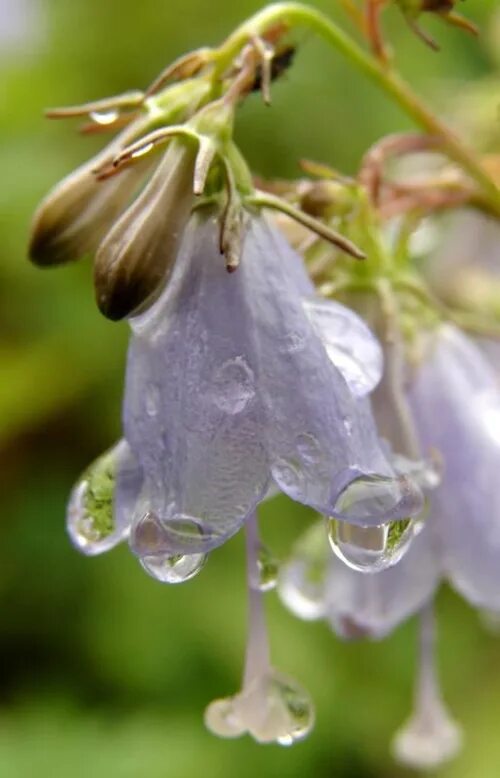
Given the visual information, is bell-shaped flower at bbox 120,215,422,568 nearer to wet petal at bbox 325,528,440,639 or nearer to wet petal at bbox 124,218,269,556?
wet petal at bbox 124,218,269,556

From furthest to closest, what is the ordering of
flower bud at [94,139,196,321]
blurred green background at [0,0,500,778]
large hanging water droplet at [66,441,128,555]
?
blurred green background at [0,0,500,778]
large hanging water droplet at [66,441,128,555]
flower bud at [94,139,196,321]

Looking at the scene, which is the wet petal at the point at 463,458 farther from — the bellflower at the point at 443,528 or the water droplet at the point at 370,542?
the water droplet at the point at 370,542

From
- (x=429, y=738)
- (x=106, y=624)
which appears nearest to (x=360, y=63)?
(x=429, y=738)

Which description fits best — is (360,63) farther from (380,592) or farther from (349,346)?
(380,592)

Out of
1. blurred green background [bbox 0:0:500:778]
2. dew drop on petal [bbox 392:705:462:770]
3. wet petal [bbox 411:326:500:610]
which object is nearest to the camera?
wet petal [bbox 411:326:500:610]

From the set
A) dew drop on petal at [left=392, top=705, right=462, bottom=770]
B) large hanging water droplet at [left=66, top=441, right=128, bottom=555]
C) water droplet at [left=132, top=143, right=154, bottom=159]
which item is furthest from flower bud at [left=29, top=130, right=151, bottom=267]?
dew drop on petal at [left=392, top=705, right=462, bottom=770]
